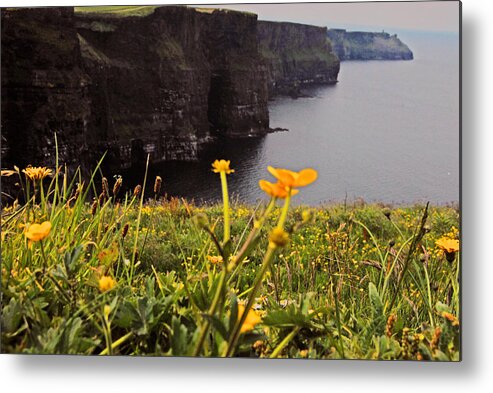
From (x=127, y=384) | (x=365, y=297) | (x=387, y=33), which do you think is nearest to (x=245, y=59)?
(x=387, y=33)

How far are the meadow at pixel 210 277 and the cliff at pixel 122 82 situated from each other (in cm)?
13

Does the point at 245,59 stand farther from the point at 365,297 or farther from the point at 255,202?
the point at 365,297

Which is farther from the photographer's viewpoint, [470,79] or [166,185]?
[166,185]

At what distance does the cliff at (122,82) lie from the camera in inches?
105

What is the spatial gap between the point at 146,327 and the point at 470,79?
1.45 metres

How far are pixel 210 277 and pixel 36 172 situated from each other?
847 mm

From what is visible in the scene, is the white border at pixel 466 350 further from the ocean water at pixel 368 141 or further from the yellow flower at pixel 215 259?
the yellow flower at pixel 215 259

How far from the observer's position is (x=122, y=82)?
268 centimetres

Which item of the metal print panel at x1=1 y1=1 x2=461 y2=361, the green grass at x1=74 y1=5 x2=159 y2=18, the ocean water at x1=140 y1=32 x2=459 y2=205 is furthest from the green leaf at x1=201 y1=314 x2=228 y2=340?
the green grass at x1=74 y1=5 x2=159 y2=18

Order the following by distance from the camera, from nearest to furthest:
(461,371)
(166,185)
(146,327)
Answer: (146,327) → (461,371) → (166,185)

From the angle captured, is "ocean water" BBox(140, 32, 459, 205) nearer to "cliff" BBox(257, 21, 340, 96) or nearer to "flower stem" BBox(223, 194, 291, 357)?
"cliff" BBox(257, 21, 340, 96)

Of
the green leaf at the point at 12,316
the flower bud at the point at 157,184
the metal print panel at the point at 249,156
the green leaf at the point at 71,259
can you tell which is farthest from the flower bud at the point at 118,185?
the green leaf at the point at 12,316

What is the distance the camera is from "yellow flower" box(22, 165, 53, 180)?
8.70ft

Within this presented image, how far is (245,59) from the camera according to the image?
2.71m
